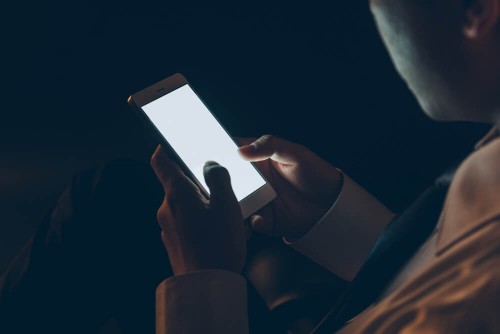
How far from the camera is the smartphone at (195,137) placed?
3.83 feet

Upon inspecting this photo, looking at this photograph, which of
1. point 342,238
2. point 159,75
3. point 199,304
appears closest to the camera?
point 199,304

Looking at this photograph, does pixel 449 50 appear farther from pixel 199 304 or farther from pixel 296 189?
pixel 296 189

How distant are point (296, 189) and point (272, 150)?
9cm

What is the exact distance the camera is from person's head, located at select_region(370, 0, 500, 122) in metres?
0.66

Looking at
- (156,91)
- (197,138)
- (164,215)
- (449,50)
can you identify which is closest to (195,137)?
(197,138)

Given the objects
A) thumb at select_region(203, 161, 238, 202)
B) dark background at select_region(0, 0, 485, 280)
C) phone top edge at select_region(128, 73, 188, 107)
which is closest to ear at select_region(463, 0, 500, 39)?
thumb at select_region(203, 161, 238, 202)

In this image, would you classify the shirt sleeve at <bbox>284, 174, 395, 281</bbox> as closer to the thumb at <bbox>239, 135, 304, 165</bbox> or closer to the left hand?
the thumb at <bbox>239, 135, 304, 165</bbox>

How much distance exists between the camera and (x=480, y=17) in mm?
646

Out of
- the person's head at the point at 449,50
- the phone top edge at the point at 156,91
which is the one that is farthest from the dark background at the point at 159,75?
the person's head at the point at 449,50

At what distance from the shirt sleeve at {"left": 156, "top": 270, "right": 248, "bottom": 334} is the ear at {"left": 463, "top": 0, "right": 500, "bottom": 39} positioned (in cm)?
42

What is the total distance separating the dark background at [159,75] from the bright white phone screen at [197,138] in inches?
12.4

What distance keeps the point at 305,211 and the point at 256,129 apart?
0.39 m

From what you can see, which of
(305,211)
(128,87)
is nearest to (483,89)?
(305,211)

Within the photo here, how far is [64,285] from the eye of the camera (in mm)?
1034
